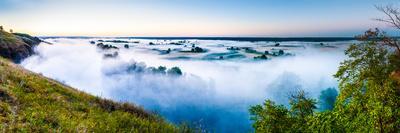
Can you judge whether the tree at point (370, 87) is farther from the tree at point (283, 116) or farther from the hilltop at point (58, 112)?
the hilltop at point (58, 112)

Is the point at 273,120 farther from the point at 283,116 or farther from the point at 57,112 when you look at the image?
the point at 57,112

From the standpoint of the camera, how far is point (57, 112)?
18.6 m

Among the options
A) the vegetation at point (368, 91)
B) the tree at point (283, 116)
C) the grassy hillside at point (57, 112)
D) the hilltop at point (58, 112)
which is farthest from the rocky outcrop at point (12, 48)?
the vegetation at point (368, 91)

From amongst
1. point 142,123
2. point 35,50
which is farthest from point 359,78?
point 35,50

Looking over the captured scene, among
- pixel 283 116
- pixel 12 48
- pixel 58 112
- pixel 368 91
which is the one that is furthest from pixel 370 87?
pixel 12 48

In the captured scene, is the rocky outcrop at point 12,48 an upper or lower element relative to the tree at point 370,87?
lower

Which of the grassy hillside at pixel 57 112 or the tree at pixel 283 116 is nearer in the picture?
the grassy hillside at pixel 57 112

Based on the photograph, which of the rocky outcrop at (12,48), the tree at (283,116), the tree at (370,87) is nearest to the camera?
the tree at (370,87)

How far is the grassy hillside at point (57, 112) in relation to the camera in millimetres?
15617

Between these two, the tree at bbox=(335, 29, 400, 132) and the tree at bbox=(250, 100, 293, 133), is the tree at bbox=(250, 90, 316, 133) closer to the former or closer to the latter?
the tree at bbox=(250, 100, 293, 133)

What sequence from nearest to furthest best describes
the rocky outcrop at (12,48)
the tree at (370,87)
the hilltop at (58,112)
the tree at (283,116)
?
the hilltop at (58,112), the tree at (370,87), the tree at (283,116), the rocky outcrop at (12,48)

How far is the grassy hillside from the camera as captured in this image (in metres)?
15.6

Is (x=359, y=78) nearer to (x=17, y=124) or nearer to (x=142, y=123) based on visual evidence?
(x=142, y=123)

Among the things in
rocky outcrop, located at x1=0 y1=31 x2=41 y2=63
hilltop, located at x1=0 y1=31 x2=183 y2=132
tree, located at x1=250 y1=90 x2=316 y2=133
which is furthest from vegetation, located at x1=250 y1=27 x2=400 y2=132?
rocky outcrop, located at x1=0 y1=31 x2=41 y2=63
